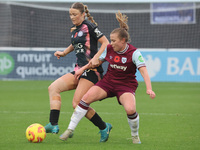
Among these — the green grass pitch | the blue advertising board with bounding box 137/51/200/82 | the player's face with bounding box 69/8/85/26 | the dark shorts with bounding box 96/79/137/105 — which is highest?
the player's face with bounding box 69/8/85/26

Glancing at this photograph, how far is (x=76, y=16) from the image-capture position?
631 centimetres

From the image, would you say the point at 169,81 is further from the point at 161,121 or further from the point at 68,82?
the point at 68,82

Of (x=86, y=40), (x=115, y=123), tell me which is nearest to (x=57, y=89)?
(x=86, y=40)

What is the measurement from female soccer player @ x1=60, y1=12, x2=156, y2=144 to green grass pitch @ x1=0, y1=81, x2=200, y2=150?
34 centimetres

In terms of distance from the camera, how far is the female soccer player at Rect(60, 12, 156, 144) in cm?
573

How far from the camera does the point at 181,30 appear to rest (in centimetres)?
2669

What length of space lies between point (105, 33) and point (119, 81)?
19.1 m

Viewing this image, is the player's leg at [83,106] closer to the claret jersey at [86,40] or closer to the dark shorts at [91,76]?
the dark shorts at [91,76]

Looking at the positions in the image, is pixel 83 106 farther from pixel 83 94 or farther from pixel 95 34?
pixel 95 34

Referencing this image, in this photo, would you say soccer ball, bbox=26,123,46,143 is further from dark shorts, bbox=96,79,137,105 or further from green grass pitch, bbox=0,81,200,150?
dark shorts, bbox=96,79,137,105

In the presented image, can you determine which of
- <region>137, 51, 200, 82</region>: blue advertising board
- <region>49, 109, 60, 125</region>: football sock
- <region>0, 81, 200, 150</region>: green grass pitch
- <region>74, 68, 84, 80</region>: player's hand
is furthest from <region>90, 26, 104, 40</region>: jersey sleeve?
<region>137, 51, 200, 82</region>: blue advertising board

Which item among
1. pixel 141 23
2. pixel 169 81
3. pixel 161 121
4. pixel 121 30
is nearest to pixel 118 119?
pixel 161 121

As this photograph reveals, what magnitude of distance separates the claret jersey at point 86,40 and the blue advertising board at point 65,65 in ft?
42.9

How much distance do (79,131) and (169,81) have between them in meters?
13.1
